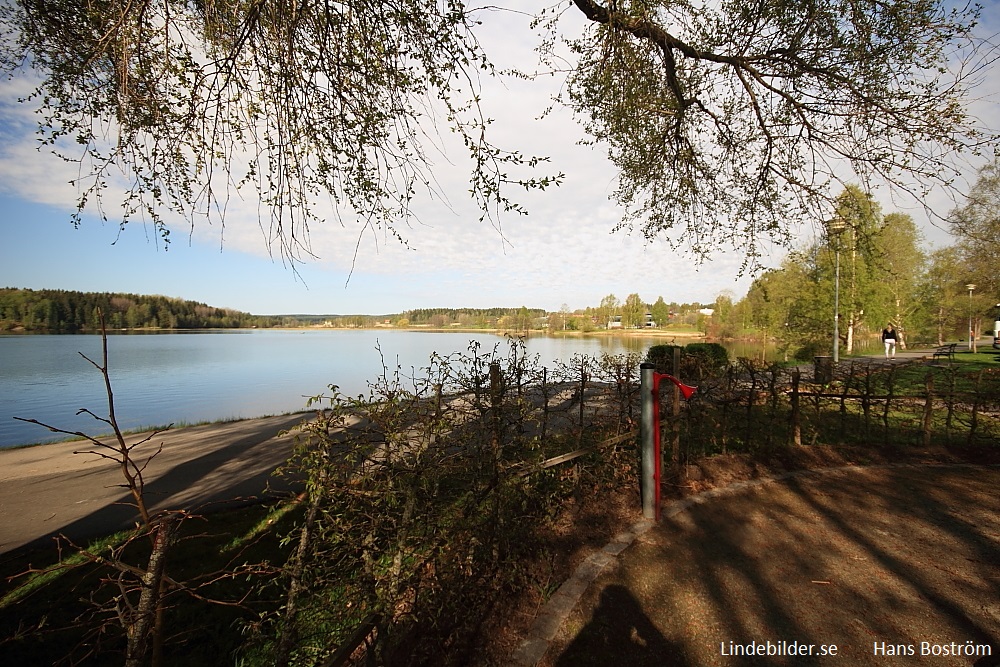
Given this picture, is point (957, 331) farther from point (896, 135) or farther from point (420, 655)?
point (420, 655)

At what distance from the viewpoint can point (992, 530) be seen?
393cm

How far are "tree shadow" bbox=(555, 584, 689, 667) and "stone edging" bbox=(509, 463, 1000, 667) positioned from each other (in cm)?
15

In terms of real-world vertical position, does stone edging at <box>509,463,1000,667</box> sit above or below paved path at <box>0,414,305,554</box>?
above

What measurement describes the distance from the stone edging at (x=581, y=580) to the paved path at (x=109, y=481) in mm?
2702

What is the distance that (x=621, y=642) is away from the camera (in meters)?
2.68

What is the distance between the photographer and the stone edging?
8.63 ft

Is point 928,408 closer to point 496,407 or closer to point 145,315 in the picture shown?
point 496,407

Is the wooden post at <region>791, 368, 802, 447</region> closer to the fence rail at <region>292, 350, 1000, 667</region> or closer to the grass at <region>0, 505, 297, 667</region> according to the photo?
the fence rail at <region>292, 350, 1000, 667</region>

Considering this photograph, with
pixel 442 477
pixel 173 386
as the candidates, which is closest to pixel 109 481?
pixel 442 477

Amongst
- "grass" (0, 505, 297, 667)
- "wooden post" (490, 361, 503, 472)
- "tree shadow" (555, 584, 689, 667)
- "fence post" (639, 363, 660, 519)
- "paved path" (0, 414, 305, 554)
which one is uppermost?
"wooden post" (490, 361, 503, 472)

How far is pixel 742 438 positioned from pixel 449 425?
6.22 m

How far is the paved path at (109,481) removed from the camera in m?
5.63

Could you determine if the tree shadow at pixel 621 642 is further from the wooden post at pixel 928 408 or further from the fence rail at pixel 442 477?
the wooden post at pixel 928 408

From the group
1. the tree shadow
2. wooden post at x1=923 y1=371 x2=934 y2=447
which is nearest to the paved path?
the tree shadow
